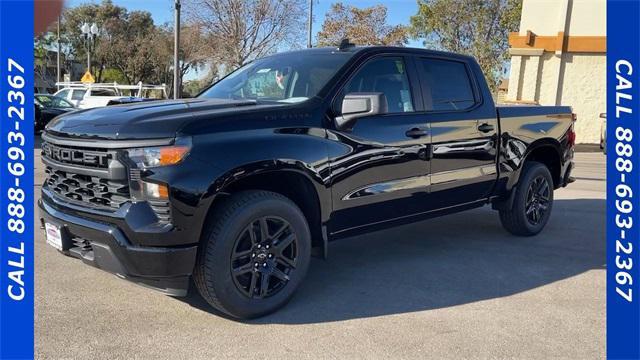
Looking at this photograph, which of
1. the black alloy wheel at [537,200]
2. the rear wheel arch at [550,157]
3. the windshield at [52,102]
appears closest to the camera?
the black alloy wheel at [537,200]

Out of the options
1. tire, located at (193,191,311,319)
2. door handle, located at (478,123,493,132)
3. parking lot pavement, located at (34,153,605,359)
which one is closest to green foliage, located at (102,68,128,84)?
parking lot pavement, located at (34,153,605,359)

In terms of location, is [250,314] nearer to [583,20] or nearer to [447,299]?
[447,299]

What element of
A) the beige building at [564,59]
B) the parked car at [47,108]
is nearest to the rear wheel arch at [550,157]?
the beige building at [564,59]

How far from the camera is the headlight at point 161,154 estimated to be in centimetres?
340

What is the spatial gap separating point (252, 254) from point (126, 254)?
829mm

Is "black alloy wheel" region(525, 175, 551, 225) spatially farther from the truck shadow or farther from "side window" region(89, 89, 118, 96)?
"side window" region(89, 89, 118, 96)

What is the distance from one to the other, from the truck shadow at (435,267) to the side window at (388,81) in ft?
4.73

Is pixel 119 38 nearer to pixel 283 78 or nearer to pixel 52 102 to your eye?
pixel 52 102

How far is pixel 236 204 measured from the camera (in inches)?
146

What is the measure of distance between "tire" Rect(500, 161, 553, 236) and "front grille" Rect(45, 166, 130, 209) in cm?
423

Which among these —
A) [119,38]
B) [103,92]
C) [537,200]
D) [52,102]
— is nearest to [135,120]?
[537,200]

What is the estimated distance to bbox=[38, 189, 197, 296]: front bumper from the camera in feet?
11.2

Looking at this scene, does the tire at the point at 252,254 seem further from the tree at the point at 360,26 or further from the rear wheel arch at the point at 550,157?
the tree at the point at 360,26

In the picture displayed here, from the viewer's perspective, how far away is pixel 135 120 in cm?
357
